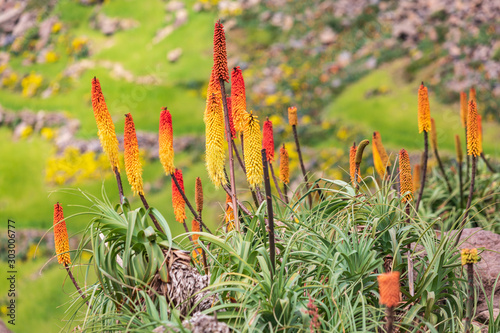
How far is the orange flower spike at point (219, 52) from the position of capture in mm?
2330

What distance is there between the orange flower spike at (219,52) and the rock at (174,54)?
5380 mm

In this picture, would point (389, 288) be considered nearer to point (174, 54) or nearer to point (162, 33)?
point (174, 54)

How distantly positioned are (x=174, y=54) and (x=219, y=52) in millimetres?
5469

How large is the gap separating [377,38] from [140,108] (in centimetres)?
318

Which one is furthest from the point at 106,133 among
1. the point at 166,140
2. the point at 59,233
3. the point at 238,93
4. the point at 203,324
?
the point at 203,324

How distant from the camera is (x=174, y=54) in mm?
7652

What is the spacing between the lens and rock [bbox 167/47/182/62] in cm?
761

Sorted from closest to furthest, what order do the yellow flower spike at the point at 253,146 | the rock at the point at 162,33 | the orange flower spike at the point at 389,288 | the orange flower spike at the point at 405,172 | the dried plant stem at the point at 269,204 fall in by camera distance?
the orange flower spike at the point at 389,288 → the dried plant stem at the point at 269,204 → the yellow flower spike at the point at 253,146 → the orange flower spike at the point at 405,172 → the rock at the point at 162,33

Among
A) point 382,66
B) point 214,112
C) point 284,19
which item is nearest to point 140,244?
point 214,112

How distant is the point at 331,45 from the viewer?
307 inches

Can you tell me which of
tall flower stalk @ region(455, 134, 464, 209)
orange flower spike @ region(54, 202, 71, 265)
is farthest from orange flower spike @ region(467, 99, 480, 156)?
orange flower spike @ region(54, 202, 71, 265)

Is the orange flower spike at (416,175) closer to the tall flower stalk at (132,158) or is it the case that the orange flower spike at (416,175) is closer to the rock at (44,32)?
the tall flower stalk at (132,158)

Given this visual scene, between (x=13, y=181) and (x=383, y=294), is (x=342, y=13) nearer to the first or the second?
(x=13, y=181)

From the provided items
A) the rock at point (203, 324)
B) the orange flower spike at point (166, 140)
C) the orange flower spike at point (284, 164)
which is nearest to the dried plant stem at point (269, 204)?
the rock at point (203, 324)
